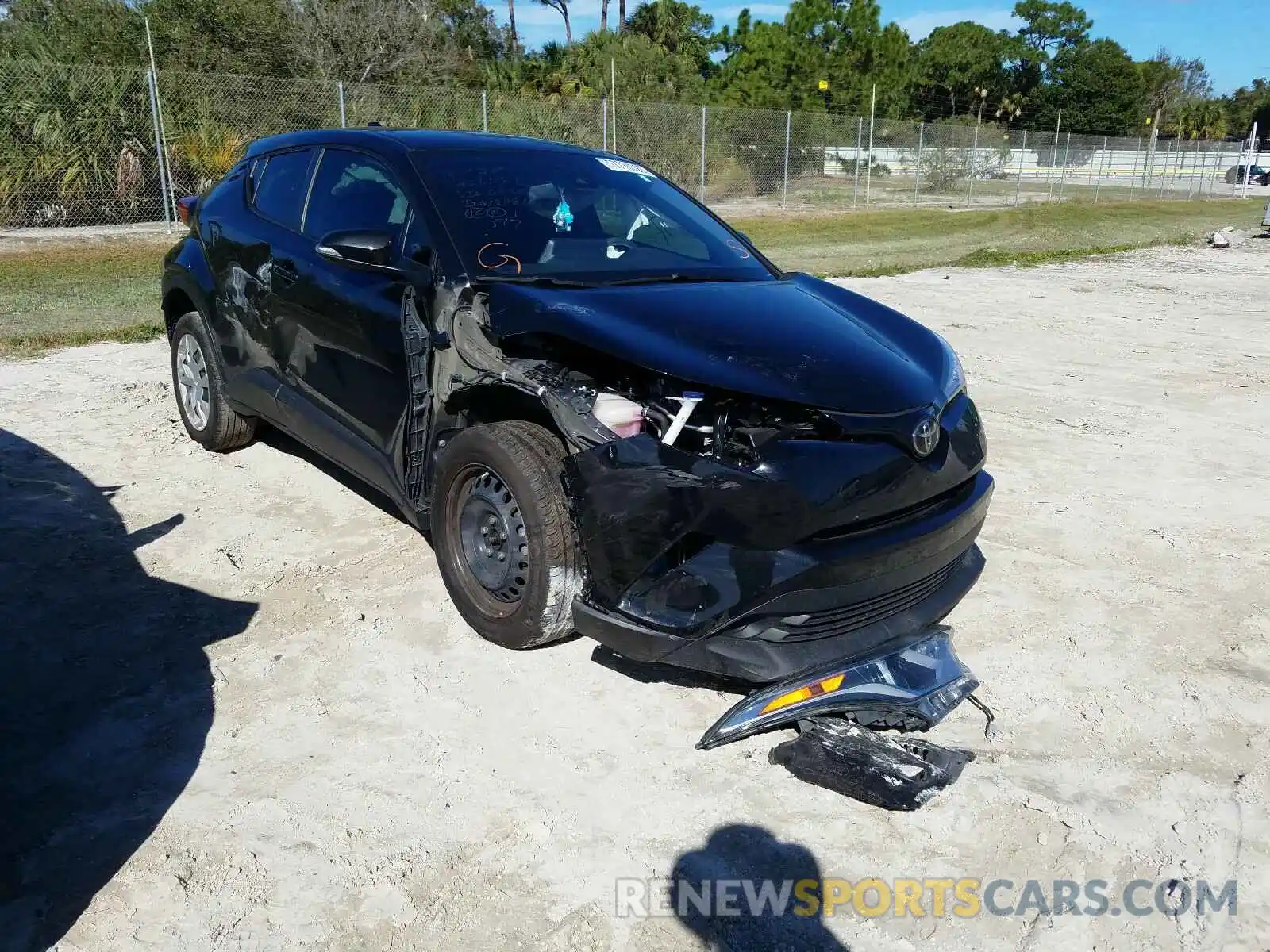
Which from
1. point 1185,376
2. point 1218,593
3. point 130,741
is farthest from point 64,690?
point 1185,376

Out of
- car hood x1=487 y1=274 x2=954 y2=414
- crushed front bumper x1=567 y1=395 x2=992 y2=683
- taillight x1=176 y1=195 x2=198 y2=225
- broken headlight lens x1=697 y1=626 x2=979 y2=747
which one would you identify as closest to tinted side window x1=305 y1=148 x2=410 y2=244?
car hood x1=487 y1=274 x2=954 y2=414

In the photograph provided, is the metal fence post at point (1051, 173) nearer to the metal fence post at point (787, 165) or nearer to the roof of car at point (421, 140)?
the metal fence post at point (787, 165)

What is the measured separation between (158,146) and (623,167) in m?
13.8

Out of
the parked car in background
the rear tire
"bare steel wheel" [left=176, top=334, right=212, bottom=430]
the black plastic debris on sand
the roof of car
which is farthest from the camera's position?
the parked car in background

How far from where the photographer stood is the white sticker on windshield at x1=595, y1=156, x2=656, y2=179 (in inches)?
187

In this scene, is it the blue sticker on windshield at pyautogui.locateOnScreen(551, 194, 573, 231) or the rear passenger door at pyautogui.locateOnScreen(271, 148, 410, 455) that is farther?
the blue sticker on windshield at pyautogui.locateOnScreen(551, 194, 573, 231)

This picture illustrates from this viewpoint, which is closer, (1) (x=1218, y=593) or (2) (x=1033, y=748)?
(2) (x=1033, y=748)

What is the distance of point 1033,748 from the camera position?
3.20 meters

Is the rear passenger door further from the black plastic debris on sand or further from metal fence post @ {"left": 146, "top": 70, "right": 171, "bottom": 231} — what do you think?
metal fence post @ {"left": 146, "top": 70, "right": 171, "bottom": 231}

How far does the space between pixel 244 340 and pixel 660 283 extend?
2204 mm

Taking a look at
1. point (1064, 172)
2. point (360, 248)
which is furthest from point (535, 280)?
point (1064, 172)

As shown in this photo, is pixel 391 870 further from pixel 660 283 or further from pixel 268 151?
pixel 268 151

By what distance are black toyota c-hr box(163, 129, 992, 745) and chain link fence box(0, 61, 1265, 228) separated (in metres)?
13.7

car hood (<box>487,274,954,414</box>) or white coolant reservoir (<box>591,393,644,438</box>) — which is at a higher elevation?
car hood (<box>487,274,954,414</box>)
